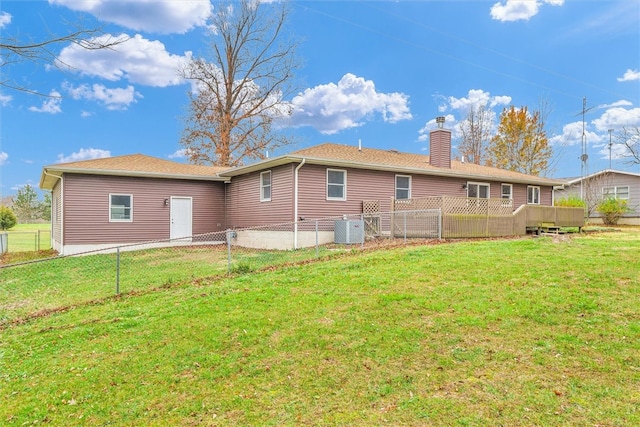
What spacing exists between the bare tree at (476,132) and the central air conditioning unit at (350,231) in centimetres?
2415

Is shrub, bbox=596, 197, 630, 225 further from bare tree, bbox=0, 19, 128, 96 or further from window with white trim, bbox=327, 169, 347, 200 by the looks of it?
bare tree, bbox=0, 19, 128, 96

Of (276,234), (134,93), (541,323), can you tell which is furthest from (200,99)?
(541,323)

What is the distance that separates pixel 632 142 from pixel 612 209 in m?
3.80

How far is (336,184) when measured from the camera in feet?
45.6

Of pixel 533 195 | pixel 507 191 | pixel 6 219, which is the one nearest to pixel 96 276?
pixel 507 191

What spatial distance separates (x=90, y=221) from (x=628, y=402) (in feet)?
52.0

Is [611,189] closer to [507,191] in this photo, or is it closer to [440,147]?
[507,191]

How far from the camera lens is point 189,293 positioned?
683 cm

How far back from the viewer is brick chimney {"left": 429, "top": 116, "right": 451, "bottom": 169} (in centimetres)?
1704

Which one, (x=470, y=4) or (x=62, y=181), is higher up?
(x=470, y=4)

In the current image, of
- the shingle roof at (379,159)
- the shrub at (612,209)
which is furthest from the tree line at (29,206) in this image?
the shrub at (612,209)

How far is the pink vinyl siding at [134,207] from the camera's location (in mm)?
14359

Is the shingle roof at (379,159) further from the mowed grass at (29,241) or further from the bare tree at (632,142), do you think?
the mowed grass at (29,241)

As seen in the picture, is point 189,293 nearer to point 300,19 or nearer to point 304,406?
point 304,406
